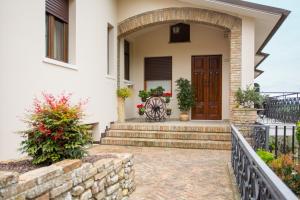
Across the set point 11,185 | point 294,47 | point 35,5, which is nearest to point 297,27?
point 294,47

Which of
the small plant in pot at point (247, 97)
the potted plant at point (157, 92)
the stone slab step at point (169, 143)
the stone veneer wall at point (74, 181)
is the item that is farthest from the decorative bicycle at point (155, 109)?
the stone veneer wall at point (74, 181)

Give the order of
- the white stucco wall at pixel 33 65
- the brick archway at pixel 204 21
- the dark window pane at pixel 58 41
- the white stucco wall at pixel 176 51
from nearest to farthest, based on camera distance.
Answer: the white stucco wall at pixel 33 65 < the dark window pane at pixel 58 41 < the brick archway at pixel 204 21 < the white stucco wall at pixel 176 51

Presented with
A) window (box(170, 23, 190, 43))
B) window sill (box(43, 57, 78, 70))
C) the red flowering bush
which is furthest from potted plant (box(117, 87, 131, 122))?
the red flowering bush

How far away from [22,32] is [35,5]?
0.72 metres

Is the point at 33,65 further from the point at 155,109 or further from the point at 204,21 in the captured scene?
the point at 204,21

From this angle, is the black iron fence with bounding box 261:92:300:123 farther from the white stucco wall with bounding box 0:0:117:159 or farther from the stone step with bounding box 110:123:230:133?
the white stucco wall with bounding box 0:0:117:159

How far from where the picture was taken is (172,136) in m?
8.32

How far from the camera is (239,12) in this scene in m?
8.75

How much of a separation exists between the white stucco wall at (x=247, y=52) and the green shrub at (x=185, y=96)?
2.64 m

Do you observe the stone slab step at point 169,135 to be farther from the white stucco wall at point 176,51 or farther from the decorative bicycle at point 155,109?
the white stucco wall at point 176,51

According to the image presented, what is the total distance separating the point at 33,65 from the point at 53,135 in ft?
9.00

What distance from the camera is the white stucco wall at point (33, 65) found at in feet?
15.6

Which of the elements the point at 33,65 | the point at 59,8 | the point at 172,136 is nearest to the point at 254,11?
the point at 172,136

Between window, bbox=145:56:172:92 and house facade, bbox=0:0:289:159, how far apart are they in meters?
0.04
